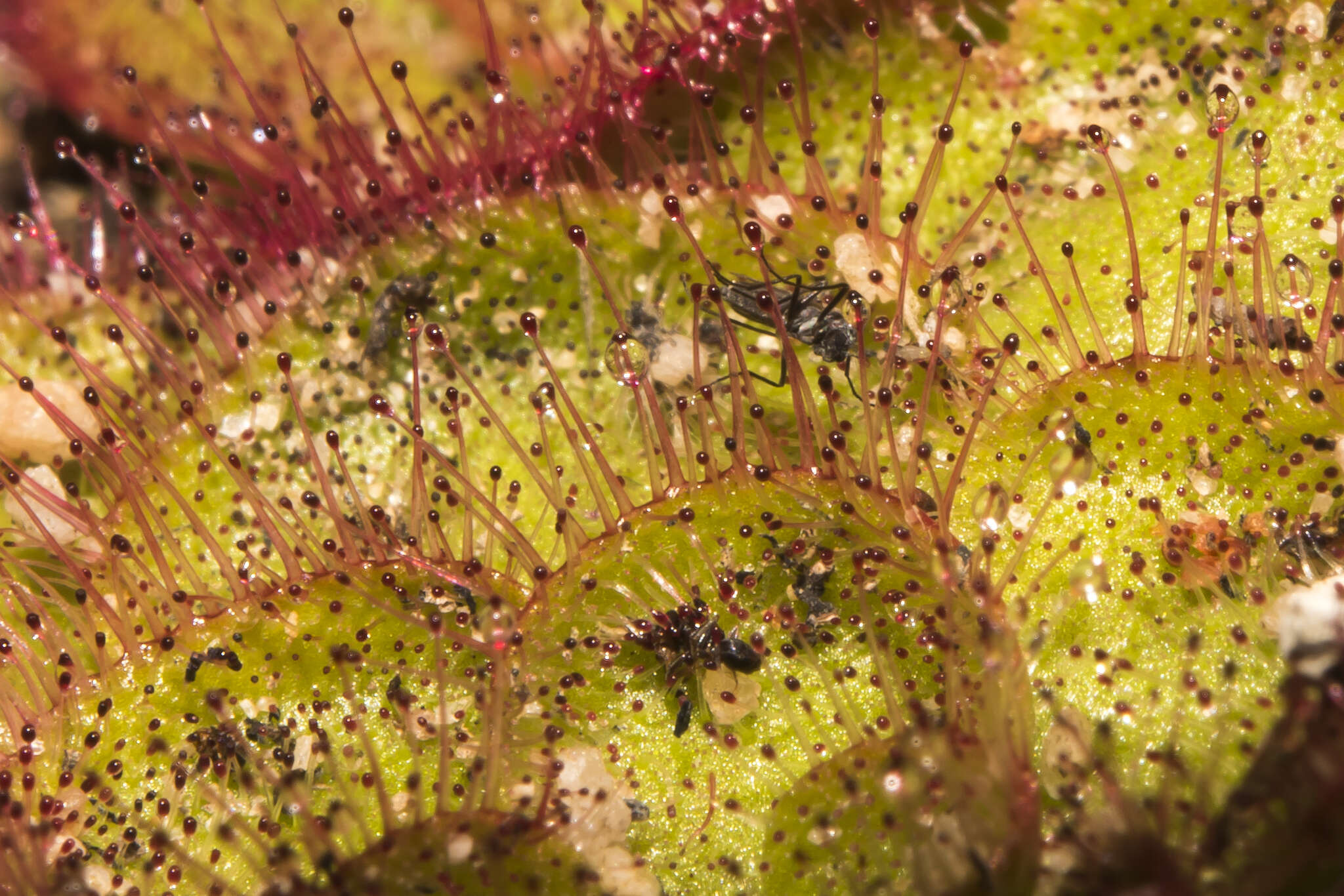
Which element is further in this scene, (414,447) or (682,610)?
(414,447)

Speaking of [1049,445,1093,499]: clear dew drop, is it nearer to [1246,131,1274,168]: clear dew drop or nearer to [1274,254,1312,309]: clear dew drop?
[1274,254,1312,309]: clear dew drop

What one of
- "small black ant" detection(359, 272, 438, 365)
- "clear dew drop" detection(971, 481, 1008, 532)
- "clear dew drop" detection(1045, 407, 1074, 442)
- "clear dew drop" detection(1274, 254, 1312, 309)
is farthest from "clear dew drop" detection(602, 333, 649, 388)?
"clear dew drop" detection(1274, 254, 1312, 309)

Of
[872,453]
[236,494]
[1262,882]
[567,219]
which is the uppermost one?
[567,219]

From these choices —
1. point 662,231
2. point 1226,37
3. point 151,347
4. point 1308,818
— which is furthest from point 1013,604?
point 151,347

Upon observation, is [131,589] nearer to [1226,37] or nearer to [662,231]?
[662,231]

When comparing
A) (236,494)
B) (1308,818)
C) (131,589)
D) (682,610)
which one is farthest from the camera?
(236,494)

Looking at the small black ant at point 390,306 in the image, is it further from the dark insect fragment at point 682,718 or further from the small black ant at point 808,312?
the dark insect fragment at point 682,718

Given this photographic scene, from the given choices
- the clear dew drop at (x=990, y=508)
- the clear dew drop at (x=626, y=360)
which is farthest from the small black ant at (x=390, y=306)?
the clear dew drop at (x=990, y=508)
